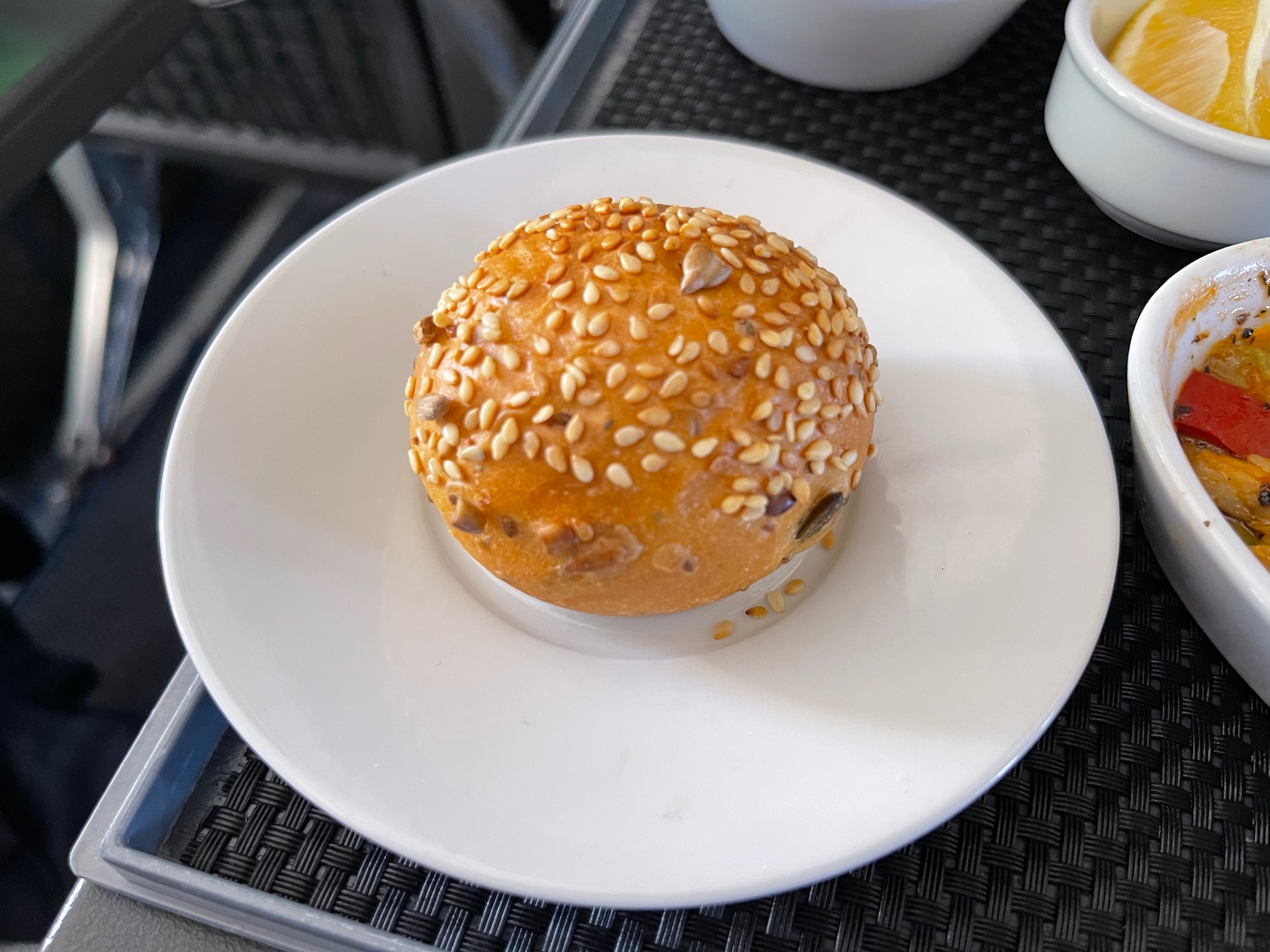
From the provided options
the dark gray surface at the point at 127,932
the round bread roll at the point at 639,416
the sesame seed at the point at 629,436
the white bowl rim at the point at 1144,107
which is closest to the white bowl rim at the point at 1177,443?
the white bowl rim at the point at 1144,107

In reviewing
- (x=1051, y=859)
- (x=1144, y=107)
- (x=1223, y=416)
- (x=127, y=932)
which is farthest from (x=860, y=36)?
(x=127, y=932)

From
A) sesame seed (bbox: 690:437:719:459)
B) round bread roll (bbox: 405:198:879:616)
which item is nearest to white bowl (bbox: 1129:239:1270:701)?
round bread roll (bbox: 405:198:879:616)

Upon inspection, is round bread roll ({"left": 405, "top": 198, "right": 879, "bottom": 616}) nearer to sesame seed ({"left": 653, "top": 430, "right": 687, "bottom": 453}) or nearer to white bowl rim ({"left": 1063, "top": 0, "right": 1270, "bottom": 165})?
sesame seed ({"left": 653, "top": 430, "right": 687, "bottom": 453})

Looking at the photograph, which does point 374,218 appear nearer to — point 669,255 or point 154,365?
point 669,255

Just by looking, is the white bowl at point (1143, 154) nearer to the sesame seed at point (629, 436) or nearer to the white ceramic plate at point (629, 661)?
the white ceramic plate at point (629, 661)

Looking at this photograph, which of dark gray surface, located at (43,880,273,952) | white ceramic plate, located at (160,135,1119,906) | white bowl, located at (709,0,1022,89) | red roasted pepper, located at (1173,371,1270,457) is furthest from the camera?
white bowl, located at (709,0,1022,89)
